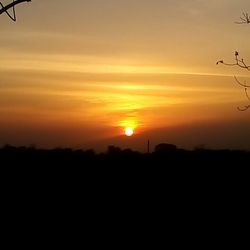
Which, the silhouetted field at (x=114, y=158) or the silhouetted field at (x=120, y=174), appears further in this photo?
the silhouetted field at (x=114, y=158)

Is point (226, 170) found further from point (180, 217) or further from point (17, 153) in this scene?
point (17, 153)

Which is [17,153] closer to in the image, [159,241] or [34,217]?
[34,217]

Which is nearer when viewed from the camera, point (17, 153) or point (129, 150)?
point (17, 153)

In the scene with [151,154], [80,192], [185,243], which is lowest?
Answer: [185,243]

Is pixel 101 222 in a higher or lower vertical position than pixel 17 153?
lower

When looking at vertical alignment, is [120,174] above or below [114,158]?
below

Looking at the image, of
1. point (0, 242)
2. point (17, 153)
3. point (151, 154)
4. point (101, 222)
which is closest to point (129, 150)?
point (151, 154)

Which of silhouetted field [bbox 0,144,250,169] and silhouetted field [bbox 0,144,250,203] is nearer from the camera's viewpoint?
silhouetted field [bbox 0,144,250,203]

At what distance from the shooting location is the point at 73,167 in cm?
1252

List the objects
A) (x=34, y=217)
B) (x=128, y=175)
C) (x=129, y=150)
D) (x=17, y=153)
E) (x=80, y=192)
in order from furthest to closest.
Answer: (x=129, y=150)
(x=17, y=153)
(x=128, y=175)
(x=80, y=192)
(x=34, y=217)

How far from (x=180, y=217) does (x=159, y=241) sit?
1000mm

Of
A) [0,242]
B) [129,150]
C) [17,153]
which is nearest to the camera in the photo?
[0,242]

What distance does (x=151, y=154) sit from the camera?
13711mm

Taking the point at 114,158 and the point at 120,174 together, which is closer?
the point at 120,174
